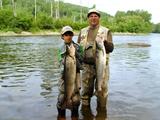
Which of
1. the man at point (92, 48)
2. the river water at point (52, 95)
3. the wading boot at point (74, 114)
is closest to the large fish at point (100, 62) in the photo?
the man at point (92, 48)

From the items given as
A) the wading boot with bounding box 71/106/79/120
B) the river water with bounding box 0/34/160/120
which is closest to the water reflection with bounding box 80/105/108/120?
the river water with bounding box 0/34/160/120

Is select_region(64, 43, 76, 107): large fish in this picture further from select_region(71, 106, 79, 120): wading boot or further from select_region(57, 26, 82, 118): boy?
select_region(71, 106, 79, 120): wading boot

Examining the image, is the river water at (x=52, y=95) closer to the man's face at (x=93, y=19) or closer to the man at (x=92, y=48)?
the man at (x=92, y=48)

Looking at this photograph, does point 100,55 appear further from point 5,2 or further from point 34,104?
point 5,2

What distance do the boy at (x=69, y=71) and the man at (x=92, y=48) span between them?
46 cm

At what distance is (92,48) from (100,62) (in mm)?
567

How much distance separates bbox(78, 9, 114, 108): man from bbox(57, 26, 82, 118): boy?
18.2 inches

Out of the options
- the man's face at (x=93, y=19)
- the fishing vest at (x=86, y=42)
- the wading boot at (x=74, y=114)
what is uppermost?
the man's face at (x=93, y=19)

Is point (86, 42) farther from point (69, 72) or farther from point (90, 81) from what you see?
point (69, 72)

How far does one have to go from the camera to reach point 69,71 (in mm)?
7152

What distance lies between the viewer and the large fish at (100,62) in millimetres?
7190

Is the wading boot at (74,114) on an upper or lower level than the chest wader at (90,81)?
lower

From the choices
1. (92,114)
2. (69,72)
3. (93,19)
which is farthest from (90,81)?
(93,19)

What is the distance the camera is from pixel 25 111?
8.74m
